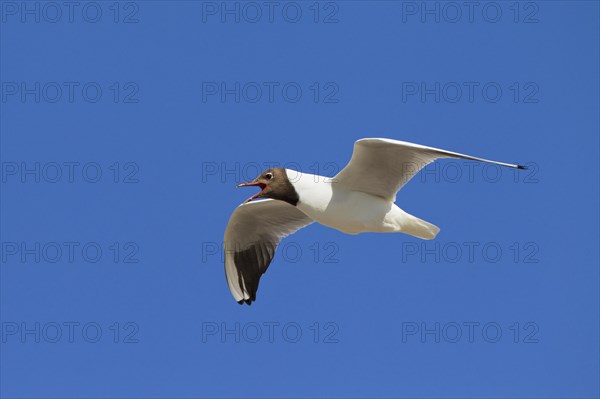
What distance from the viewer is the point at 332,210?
10.1 m

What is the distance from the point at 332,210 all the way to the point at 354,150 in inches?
27.9

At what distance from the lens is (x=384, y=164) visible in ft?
32.5

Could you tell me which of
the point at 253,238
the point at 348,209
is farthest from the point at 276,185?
the point at 253,238

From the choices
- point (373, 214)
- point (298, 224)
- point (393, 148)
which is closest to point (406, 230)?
point (373, 214)

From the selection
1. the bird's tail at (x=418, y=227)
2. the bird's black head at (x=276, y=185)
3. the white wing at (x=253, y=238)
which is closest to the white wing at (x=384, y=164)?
the bird's tail at (x=418, y=227)

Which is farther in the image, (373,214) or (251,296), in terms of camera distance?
(251,296)

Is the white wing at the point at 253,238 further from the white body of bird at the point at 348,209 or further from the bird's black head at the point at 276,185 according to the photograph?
the white body of bird at the point at 348,209

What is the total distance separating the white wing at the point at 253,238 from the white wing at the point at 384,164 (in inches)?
62.1

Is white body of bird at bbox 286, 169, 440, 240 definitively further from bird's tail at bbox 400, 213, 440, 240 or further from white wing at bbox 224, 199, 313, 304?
white wing at bbox 224, 199, 313, 304

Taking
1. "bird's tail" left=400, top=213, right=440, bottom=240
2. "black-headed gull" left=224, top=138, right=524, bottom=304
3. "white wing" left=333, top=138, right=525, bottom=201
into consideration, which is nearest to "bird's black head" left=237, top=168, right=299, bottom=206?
"black-headed gull" left=224, top=138, right=524, bottom=304

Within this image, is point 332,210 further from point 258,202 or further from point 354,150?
point 258,202

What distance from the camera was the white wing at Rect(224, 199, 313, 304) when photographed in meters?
11.6

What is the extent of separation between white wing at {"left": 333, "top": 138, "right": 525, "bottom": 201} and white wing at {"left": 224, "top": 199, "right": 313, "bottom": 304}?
158 cm

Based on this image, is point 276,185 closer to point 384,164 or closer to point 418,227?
point 384,164
